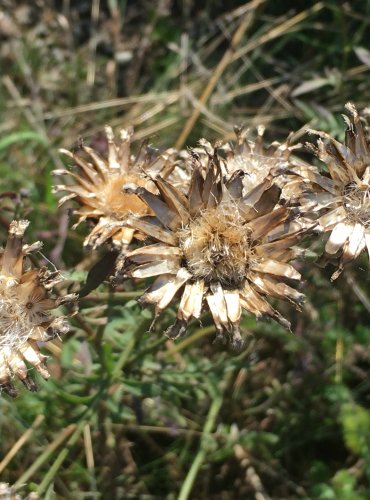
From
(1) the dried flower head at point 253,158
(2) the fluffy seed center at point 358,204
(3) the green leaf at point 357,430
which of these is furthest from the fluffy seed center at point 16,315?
(3) the green leaf at point 357,430

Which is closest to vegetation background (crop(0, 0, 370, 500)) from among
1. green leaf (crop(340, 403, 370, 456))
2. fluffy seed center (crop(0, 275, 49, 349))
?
green leaf (crop(340, 403, 370, 456))

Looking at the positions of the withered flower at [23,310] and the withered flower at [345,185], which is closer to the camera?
the withered flower at [23,310]

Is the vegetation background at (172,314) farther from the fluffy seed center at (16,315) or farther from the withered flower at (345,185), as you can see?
the fluffy seed center at (16,315)

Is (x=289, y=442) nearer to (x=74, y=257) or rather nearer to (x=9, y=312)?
(x=74, y=257)

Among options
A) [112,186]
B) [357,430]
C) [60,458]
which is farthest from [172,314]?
[357,430]

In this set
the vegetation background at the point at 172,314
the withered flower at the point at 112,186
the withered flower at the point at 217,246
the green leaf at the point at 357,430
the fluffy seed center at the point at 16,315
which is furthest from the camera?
the green leaf at the point at 357,430
